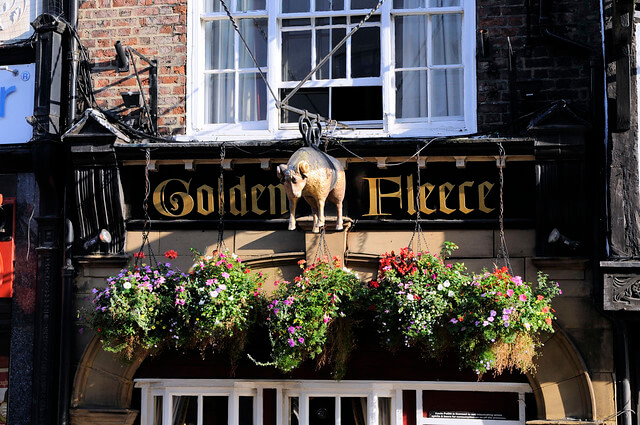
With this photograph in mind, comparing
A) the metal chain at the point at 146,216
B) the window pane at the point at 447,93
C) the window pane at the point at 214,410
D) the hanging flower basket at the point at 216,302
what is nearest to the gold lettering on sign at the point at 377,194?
the window pane at the point at 447,93

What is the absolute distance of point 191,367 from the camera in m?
8.57

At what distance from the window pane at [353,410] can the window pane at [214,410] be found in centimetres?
107

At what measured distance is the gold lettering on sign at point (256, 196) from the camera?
8500 millimetres

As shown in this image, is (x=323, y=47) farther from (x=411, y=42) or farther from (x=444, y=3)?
(x=444, y=3)

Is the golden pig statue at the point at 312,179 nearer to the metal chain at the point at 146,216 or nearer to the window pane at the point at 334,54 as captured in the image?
the window pane at the point at 334,54

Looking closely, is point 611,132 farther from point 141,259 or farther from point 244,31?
point 141,259

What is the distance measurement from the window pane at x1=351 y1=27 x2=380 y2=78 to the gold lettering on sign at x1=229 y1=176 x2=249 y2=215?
1.49 m

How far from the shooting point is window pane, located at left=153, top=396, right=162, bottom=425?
8672 mm

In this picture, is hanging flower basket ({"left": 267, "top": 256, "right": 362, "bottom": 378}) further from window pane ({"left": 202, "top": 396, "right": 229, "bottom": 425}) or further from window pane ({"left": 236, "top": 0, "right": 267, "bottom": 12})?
window pane ({"left": 236, "top": 0, "right": 267, "bottom": 12})

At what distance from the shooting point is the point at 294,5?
29.6 feet

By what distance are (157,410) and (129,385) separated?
38 cm

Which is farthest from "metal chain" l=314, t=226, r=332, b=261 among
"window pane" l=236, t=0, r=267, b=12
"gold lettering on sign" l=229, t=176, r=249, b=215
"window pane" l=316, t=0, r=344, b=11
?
"window pane" l=236, t=0, r=267, b=12

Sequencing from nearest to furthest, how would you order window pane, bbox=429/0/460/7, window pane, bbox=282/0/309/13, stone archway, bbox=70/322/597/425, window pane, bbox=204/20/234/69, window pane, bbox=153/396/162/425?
stone archway, bbox=70/322/597/425 < window pane, bbox=153/396/162/425 < window pane, bbox=429/0/460/7 < window pane, bbox=282/0/309/13 < window pane, bbox=204/20/234/69

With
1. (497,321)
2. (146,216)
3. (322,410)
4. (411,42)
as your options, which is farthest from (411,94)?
(322,410)
